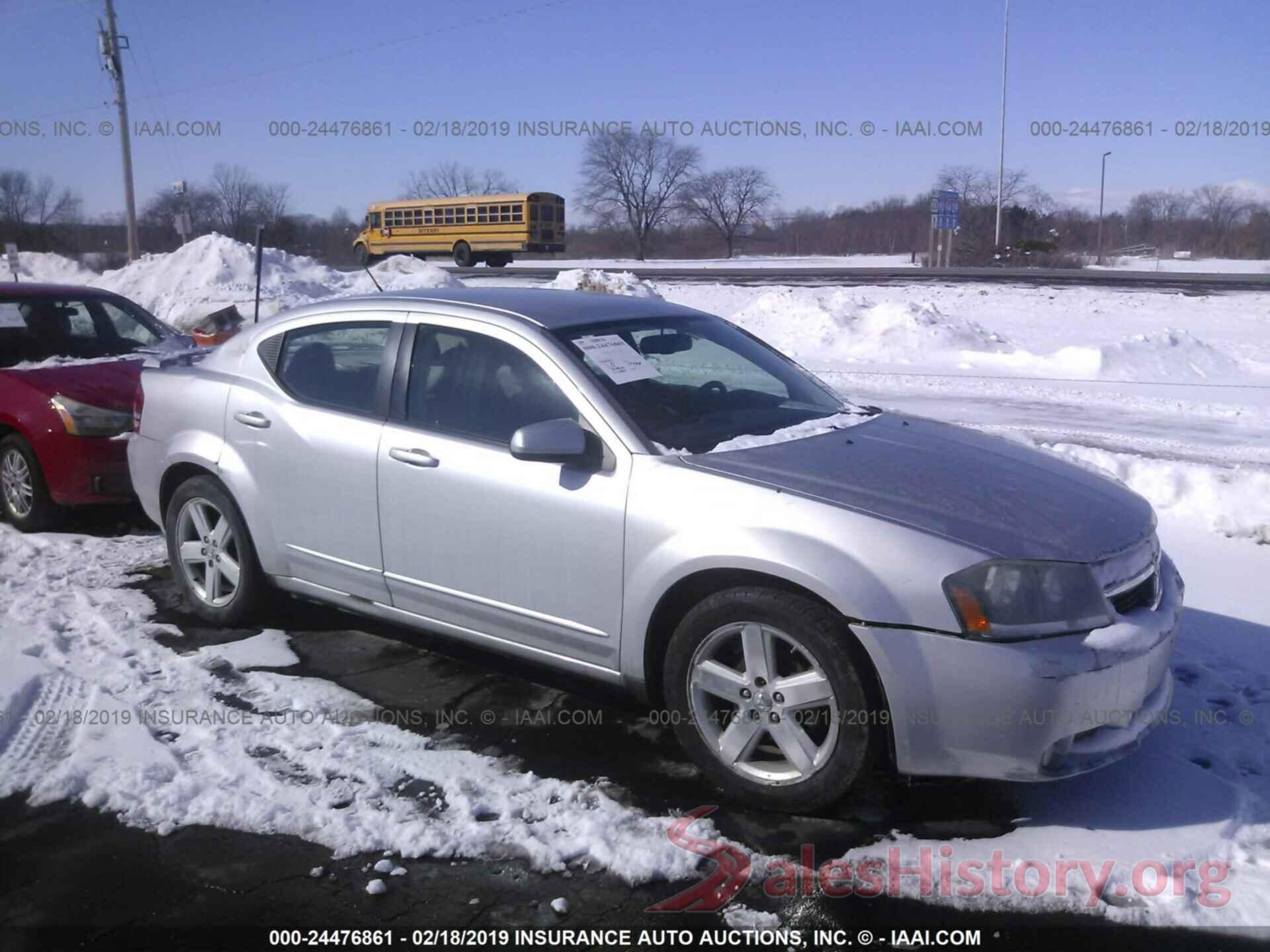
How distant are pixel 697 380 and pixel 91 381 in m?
4.42

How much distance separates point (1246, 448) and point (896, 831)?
292 inches

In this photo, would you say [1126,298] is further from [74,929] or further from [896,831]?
[74,929]

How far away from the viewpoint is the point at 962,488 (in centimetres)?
369

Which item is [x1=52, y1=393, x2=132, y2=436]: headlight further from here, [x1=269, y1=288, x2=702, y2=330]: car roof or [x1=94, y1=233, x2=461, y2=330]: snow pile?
[x1=94, y1=233, x2=461, y2=330]: snow pile

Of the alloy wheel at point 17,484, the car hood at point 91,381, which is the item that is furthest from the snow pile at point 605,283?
the alloy wheel at point 17,484

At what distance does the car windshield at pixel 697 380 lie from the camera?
4.03m

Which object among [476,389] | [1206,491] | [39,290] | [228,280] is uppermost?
[228,280]

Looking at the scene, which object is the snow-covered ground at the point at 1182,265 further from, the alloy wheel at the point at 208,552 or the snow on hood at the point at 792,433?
the alloy wheel at the point at 208,552

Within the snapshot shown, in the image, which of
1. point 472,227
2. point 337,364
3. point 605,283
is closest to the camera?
point 337,364

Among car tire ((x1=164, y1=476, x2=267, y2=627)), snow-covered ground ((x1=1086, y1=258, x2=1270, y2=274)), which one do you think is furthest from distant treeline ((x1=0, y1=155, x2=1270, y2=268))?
car tire ((x1=164, y1=476, x2=267, y2=627))

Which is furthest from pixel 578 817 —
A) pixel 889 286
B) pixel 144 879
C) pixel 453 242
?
pixel 453 242

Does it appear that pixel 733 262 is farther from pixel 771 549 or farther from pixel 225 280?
pixel 771 549

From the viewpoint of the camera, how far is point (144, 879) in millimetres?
3195

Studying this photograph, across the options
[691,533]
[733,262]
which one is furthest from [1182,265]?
[691,533]
